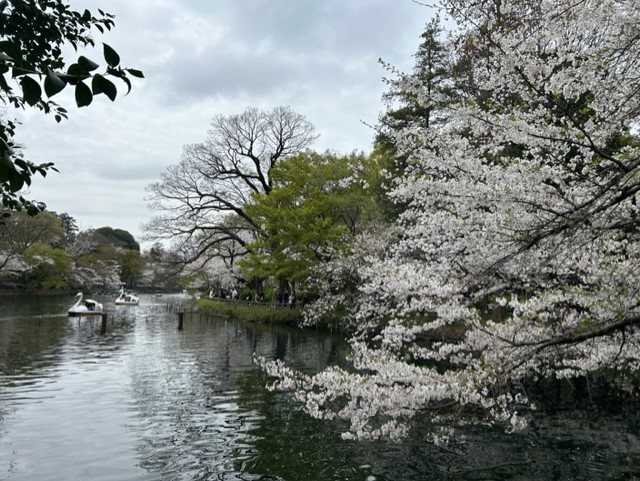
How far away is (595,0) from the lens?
14.4 feet

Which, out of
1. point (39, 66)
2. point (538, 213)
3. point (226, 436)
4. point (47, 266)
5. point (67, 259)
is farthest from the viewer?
point (67, 259)

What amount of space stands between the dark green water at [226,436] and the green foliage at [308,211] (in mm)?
9272

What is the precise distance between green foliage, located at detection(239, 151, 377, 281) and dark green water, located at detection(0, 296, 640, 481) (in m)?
9.27

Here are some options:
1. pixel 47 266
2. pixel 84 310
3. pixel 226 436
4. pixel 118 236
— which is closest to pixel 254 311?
pixel 84 310

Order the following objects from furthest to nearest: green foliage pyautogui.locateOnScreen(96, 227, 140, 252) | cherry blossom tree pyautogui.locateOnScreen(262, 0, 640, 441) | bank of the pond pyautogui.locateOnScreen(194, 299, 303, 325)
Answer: green foliage pyautogui.locateOnScreen(96, 227, 140, 252) → bank of the pond pyautogui.locateOnScreen(194, 299, 303, 325) → cherry blossom tree pyautogui.locateOnScreen(262, 0, 640, 441)

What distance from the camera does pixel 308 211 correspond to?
22.9m

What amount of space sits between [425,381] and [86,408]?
7694 mm

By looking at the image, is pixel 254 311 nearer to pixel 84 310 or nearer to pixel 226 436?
pixel 84 310

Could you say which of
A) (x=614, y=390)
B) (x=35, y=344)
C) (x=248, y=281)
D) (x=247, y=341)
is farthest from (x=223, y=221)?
(x=614, y=390)

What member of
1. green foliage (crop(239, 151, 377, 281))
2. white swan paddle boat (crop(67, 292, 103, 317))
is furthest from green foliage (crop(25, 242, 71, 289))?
green foliage (crop(239, 151, 377, 281))

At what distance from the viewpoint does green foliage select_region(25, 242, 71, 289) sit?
45.7 meters

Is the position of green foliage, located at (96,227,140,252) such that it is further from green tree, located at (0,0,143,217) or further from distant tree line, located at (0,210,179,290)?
green tree, located at (0,0,143,217)

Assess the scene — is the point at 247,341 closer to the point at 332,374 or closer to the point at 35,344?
the point at 35,344

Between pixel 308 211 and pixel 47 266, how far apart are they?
38.1 meters
